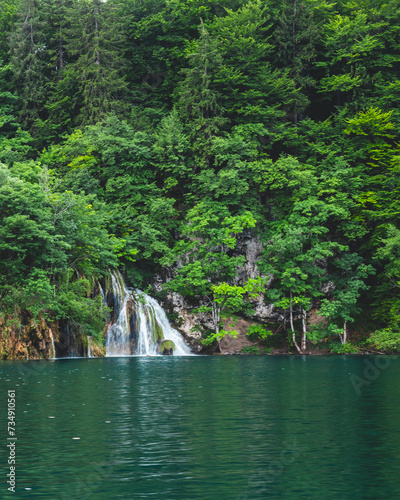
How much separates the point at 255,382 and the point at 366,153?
98.7 ft

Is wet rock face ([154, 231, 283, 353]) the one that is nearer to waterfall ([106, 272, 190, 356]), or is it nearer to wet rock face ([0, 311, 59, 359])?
waterfall ([106, 272, 190, 356])

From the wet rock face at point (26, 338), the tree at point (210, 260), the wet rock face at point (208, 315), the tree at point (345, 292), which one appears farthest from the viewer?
the wet rock face at point (208, 315)

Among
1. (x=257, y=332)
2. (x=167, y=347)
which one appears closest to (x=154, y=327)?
(x=167, y=347)

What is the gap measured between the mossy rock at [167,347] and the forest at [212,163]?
262 centimetres

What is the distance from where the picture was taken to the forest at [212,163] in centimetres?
4038

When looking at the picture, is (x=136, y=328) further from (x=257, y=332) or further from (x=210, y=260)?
(x=257, y=332)

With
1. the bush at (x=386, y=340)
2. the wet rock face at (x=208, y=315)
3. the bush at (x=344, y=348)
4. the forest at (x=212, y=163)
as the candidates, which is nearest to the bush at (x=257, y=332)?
the forest at (x=212, y=163)

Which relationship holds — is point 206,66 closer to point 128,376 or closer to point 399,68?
point 399,68

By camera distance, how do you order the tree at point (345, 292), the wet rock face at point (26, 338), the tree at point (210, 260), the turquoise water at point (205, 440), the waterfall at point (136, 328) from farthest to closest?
the tree at point (210, 260) < the tree at point (345, 292) < the waterfall at point (136, 328) < the wet rock face at point (26, 338) < the turquoise water at point (205, 440)

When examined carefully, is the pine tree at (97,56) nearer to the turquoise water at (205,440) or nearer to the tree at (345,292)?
the tree at (345,292)

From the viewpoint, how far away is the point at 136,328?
4216 cm

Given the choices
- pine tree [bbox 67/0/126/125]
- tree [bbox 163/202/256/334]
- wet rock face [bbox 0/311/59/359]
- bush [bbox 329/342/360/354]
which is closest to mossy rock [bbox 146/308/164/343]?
tree [bbox 163/202/256/334]

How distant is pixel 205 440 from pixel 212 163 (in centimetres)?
3992

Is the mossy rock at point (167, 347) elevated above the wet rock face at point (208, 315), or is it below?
below
